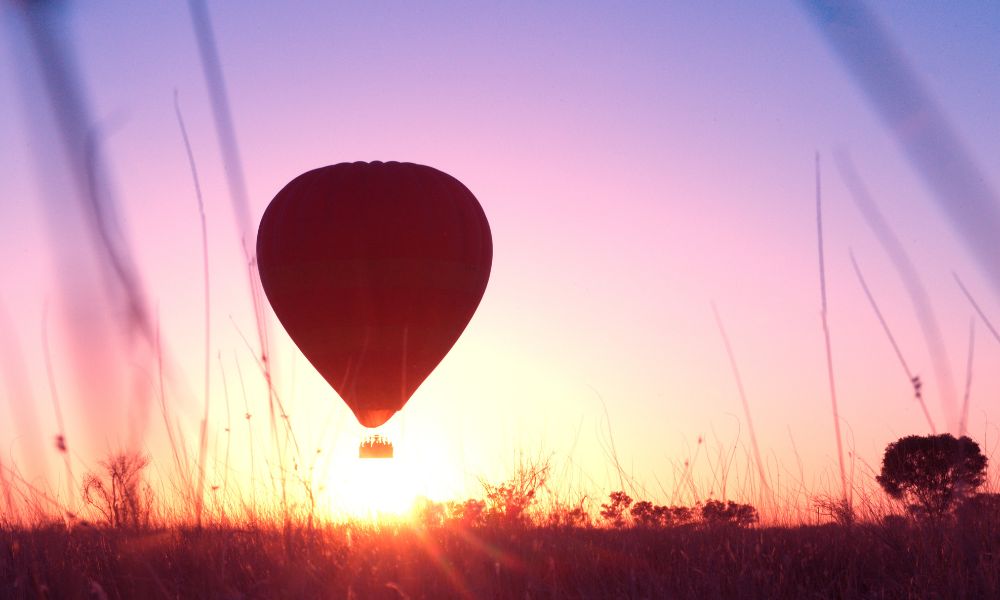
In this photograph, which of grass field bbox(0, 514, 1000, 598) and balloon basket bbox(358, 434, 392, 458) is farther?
balloon basket bbox(358, 434, 392, 458)

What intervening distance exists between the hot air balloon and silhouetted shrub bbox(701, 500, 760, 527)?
1284 centimetres

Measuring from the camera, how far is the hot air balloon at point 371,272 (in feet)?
62.7

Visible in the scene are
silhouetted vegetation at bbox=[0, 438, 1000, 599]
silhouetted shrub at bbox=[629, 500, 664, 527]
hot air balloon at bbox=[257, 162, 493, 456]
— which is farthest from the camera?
hot air balloon at bbox=[257, 162, 493, 456]

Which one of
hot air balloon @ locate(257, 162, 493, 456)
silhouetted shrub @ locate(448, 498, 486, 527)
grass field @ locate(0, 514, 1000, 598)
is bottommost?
grass field @ locate(0, 514, 1000, 598)

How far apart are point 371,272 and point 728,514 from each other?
13824mm

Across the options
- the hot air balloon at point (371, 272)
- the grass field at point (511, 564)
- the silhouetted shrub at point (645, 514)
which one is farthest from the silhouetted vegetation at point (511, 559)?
the hot air balloon at point (371, 272)

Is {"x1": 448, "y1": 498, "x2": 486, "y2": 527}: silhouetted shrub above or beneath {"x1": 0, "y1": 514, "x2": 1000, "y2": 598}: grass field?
above

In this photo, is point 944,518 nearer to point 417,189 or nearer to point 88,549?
point 88,549

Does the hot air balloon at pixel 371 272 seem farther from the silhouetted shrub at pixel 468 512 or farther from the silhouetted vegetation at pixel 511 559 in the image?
the silhouetted vegetation at pixel 511 559

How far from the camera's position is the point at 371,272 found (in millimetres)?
19562

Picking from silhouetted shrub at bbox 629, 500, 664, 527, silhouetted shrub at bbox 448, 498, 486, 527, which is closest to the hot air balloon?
silhouetted shrub at bbox 448, 498, 486, 527

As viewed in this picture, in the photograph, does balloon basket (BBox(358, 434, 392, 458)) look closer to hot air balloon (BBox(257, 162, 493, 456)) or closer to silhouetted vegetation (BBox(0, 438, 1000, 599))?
hot air balloon (BBox(257, 162, 493, 456))

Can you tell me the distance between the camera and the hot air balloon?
19125mm

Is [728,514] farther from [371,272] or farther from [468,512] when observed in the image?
[371,272]
